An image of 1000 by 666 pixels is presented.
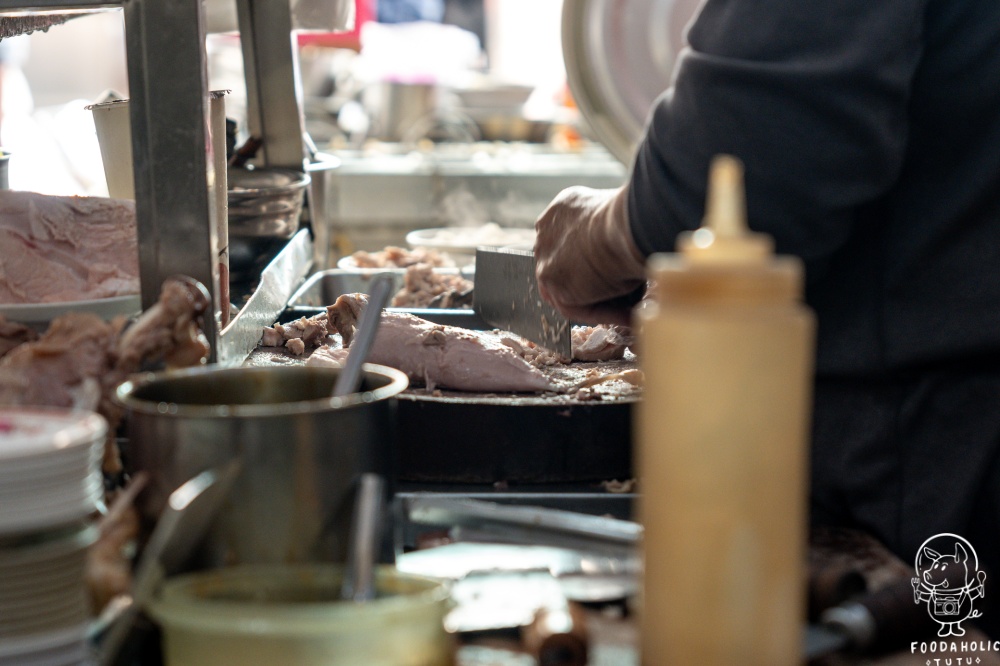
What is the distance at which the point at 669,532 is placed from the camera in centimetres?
79

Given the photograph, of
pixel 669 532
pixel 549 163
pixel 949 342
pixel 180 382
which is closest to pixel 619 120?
pixel 549 163

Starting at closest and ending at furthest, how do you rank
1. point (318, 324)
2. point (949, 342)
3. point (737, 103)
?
point (737, 103) → point (949, 342) → point (318, 324)

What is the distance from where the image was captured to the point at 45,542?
0.88 metres

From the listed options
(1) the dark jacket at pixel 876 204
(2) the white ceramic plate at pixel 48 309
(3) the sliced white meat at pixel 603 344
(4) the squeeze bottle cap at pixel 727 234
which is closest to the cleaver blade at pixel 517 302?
(3) the sliced white meat at pixel 603 344

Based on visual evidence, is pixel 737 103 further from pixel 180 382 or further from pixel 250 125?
pixel 250 125

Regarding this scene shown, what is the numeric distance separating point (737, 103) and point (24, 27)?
1.53 metres

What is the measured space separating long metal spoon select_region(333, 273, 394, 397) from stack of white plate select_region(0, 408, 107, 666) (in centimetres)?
27

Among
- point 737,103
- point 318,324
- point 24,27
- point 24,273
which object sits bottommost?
point 318,324

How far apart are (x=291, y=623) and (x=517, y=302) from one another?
1294mm

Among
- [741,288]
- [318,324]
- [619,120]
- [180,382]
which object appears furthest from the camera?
[619,120]

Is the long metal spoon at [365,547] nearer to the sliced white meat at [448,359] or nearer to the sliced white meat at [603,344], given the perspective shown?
the sliced white meat at [448,359]

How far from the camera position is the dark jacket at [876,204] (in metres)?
1.35

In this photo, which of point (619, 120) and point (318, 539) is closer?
point (318, 539)

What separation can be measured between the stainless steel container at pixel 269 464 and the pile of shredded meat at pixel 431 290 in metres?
1.53
